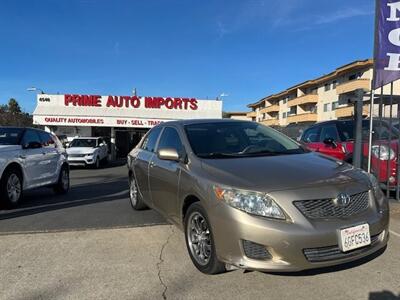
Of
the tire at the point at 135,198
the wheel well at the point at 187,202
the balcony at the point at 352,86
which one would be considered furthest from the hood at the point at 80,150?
the balcony at the point at 352,86

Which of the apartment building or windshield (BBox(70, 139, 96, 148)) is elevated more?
the apartment building

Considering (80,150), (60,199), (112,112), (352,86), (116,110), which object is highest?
(352,86)

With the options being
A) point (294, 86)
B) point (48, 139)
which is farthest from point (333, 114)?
point (48, 139)

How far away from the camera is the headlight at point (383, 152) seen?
311 inches

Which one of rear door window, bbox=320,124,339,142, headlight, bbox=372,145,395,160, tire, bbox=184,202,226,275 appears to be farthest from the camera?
rear door window, bbox=320,124,339,142

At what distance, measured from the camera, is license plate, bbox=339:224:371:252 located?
368 centimetres

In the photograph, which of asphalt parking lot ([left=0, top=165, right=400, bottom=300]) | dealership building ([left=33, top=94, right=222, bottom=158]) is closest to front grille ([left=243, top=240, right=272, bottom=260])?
asphalt parking lot ([left=0, top=165, right=400, bottom=300])

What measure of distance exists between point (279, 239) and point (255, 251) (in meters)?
0.25

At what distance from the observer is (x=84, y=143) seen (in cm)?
2348

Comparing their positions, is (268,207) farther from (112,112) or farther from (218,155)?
(112,112)

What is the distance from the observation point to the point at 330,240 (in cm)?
363

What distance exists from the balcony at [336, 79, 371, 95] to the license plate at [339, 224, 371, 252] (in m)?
41.6

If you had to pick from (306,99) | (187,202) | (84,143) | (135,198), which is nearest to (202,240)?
(187,202)

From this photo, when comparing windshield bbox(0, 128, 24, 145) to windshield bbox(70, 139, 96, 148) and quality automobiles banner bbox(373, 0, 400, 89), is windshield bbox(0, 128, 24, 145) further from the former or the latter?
windshield bbox(70, 139, 96, 148)
